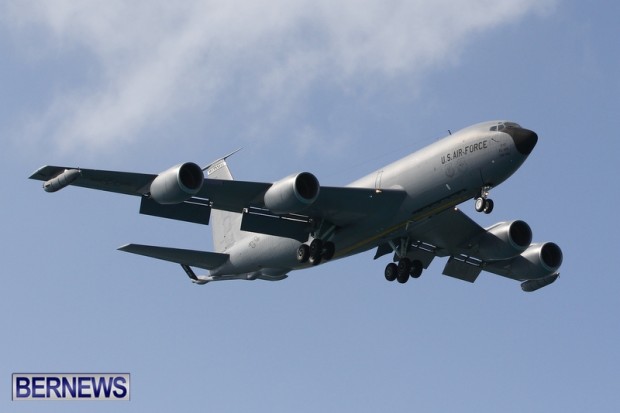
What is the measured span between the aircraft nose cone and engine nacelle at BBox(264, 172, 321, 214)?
7821 mm

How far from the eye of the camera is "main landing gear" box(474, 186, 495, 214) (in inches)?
1973

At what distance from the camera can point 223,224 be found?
63188mm

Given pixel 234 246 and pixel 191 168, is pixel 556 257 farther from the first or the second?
pixel 191 168

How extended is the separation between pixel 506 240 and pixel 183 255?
14325 millimetres

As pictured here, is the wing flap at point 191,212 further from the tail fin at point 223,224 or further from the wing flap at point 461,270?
the wing flap at point 461,270

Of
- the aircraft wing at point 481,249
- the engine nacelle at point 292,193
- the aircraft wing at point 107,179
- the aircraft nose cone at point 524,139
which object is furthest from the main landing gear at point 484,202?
the aircraft wing at point 107,179

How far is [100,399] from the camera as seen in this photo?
49.3 m

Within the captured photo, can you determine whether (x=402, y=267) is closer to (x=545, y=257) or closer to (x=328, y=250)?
(x=328, y=250)

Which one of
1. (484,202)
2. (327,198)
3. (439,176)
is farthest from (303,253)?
(484,202)

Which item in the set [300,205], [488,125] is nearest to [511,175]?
[488,125]

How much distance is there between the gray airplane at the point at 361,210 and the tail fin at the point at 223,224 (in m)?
1.92

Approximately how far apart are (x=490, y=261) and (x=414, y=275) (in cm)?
517

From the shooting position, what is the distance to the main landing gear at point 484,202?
5012 cm

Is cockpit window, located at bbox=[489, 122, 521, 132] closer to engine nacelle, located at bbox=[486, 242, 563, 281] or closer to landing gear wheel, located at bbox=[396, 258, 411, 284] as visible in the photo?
landing gear wheel, located at bbox=[396, 258, 411, 284]
